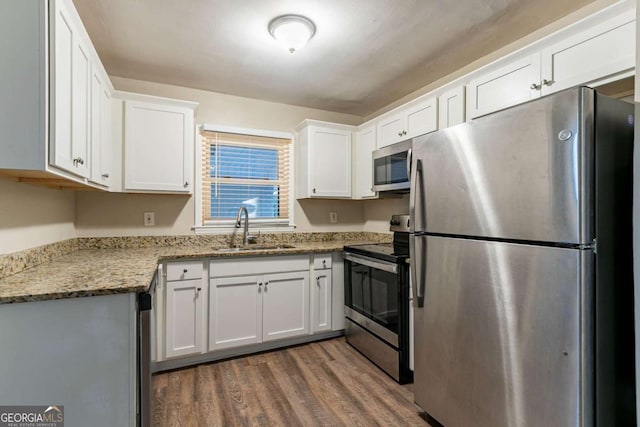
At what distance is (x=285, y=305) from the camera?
8.86ft

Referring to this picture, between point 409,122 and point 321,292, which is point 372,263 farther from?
point 409,122

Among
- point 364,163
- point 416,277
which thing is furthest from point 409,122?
point 416,277

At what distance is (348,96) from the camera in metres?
3.16

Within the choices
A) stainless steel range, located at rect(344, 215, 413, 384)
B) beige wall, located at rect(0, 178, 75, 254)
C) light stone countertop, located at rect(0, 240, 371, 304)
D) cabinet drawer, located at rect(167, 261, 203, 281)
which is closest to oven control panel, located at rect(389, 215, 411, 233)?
stainless steel range, located at rect(344, 215, 413, 384)

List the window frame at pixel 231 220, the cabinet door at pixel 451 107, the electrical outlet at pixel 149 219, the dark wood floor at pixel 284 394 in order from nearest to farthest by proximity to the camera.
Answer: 1. the dark wood floor at pixel 284 394
2. the cabinet door at pixel 451 107
3. the electrical outlet at pixel 149 219
4. the window frame at pixel 231 220

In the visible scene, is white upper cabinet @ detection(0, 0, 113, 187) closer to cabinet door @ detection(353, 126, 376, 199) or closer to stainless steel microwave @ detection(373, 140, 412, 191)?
stainless steel microwave @ detection(373, 140, 412, 191)

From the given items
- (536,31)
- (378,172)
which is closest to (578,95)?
(536,31)

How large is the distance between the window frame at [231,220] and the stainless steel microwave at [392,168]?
1.01m

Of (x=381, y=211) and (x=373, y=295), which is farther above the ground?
(x=381, y=211)

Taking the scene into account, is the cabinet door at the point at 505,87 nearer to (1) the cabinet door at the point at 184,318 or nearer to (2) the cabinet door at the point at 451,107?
(2) the cabinet door at the point at 451,107

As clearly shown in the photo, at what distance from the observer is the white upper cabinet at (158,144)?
243 centimetres

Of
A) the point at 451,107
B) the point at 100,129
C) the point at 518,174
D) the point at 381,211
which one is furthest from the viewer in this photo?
the point at 381,211

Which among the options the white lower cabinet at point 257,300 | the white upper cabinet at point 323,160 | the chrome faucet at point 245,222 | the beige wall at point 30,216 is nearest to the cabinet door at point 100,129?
the beige wall at point 30,216

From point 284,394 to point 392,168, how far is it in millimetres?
1790
